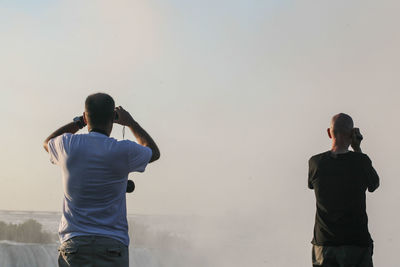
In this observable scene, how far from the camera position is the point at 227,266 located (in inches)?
1865

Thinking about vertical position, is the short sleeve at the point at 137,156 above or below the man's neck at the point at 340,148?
below

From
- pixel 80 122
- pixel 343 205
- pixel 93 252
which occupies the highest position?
pixel 80 122

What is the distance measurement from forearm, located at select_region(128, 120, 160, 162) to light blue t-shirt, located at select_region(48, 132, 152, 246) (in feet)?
0.34

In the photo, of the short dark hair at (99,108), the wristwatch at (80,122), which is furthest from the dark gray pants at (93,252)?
the wristwatch at (80,122)

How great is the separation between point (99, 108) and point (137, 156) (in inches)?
14.1

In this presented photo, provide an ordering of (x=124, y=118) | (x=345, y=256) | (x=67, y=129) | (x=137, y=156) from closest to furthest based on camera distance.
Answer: (x=137, y=156) < (x=124, y=118) < (x=67, y=129) < (x=345, y=256)

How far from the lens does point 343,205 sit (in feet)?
15.7

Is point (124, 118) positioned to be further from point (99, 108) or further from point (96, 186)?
point (96, 186)

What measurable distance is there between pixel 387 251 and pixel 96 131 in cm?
3628

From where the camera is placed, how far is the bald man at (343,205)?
15.6 ft

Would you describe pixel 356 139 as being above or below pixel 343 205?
above

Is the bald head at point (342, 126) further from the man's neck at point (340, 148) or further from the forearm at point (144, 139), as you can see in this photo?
the forearm at point (144, 139)

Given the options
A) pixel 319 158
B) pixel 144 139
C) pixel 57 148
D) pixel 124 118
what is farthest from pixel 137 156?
pixel 319 158

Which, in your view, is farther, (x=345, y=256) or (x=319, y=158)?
(x=319, y=158)
